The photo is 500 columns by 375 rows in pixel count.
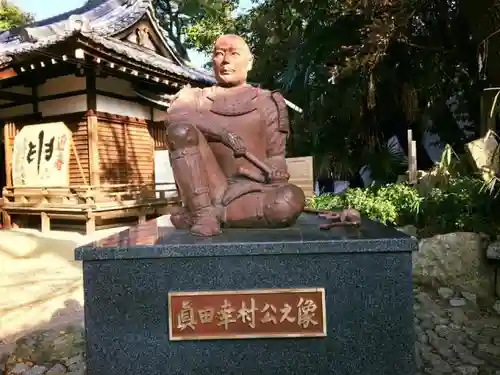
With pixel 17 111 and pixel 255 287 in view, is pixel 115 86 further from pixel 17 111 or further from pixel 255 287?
pixel 255 287

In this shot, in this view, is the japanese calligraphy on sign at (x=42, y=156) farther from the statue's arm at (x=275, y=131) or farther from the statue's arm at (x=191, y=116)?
the statue's arm at (x=275, y=131)

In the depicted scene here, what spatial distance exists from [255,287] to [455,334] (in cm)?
227

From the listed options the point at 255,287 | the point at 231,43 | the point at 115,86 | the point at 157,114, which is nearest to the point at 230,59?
the point at 231,43

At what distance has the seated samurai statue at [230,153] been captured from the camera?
8.29 feet

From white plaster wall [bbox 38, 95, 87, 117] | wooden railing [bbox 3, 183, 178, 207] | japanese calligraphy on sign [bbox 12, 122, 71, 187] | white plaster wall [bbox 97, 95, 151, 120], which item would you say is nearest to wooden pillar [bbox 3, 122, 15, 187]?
wooden railing [bbox 3, 183, 178, 207]

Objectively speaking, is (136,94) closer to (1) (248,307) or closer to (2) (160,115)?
(2) (160,115)

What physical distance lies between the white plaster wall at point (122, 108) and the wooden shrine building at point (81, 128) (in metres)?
0.02

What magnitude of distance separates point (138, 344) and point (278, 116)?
1.54m

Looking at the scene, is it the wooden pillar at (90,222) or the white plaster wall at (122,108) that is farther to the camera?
the white plaster wall at (122,108)

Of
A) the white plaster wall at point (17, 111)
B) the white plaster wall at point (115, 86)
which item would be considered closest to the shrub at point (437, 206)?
the white plaster wall at point (115, 86)

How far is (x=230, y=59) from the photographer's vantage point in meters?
2.78

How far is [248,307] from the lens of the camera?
2156 millimetres

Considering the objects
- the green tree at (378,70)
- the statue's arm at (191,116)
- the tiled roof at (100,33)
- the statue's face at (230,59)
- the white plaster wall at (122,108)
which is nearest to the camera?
the statue's arm at (191,116)

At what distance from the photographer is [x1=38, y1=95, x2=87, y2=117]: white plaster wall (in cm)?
830
